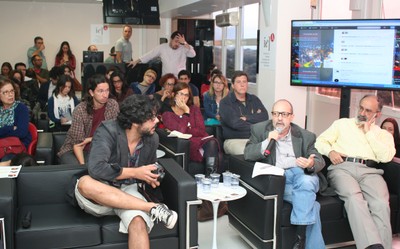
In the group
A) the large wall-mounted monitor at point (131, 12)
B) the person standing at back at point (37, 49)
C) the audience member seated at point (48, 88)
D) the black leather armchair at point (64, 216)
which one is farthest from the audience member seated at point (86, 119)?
the person standing at back at point (37, 49)

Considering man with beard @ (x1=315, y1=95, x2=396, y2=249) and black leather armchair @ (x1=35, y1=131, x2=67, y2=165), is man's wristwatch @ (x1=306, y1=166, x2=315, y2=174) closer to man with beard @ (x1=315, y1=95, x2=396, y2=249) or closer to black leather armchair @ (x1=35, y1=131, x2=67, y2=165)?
man with beard @ (x1=315, y1=95, x2=396, y2=249)

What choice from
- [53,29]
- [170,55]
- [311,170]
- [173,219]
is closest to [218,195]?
[173,219]

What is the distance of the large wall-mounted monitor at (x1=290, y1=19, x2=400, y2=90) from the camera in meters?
4.35

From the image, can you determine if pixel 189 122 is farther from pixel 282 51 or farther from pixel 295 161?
pixel 295 161

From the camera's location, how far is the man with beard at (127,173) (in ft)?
10.0

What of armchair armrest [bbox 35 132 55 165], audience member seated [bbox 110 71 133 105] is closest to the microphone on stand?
armchair armrest [bbox 35 132 55 165]

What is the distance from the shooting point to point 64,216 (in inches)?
128

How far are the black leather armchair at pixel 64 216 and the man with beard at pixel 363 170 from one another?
4.12 ft

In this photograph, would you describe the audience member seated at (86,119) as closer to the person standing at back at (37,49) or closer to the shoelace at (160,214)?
the shoelace at (160,214)

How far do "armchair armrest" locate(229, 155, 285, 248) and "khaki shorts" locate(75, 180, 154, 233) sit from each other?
88cm

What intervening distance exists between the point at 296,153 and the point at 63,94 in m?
3.15

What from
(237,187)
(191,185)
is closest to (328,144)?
(237,187)

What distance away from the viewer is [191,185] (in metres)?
3.24

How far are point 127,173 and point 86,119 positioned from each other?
144cm
